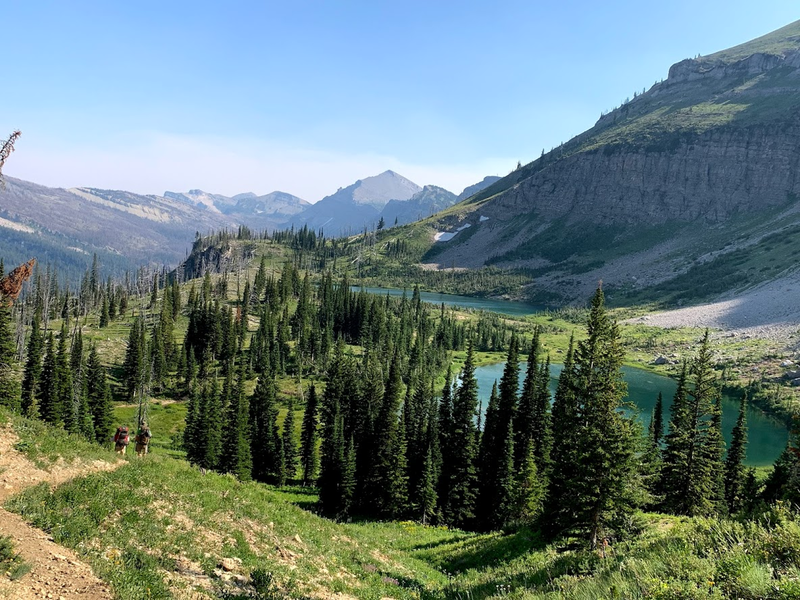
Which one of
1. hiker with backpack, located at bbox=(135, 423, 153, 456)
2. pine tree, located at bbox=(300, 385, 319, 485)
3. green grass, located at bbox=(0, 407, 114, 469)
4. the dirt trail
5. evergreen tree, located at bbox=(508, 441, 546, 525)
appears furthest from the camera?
pine tree, located at bbox=(300, 385, 319, 485)

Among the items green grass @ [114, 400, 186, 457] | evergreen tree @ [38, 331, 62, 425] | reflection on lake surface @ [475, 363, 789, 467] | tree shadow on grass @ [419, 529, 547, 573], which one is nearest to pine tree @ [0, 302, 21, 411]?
evergreen tree @ [38, 331, 62, 425]

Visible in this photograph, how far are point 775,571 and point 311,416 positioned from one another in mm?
73878

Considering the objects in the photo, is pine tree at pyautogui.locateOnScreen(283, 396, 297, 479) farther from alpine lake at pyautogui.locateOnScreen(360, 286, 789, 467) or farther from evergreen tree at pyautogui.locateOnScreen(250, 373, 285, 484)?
alpine lake at pyautogui.locateOnScreen(360, 286, 789, 467)

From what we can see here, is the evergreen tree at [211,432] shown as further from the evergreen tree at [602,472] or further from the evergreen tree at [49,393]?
the evergreen tree at [602,472]

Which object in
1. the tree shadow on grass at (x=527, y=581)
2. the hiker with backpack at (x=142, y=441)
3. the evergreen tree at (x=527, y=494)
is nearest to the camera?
the tree shadow on grass at (x=527, y=581)

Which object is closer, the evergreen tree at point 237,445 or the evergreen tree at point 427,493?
the evergreen tree at point 427,493

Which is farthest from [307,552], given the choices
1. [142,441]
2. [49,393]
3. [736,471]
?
[49,393]

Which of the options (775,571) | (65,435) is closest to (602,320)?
(775,571)

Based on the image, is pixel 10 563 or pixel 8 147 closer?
pixel 10 563

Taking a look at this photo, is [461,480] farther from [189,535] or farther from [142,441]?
[189,535]

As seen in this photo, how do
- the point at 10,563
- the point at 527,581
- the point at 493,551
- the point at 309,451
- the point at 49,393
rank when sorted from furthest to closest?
the point at 309,451
the point at 49,393
the point at 493,551
the point at 527,581
the point at 10,563

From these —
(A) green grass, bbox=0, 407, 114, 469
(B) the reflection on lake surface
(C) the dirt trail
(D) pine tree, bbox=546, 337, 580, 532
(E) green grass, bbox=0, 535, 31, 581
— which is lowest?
(B) the reflection on lake surface

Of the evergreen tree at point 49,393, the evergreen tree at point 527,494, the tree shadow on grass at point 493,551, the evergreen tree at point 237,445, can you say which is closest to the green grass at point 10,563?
the tree shadow on grass at point 493,551

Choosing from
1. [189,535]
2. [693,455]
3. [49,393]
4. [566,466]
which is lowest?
[49,393]
